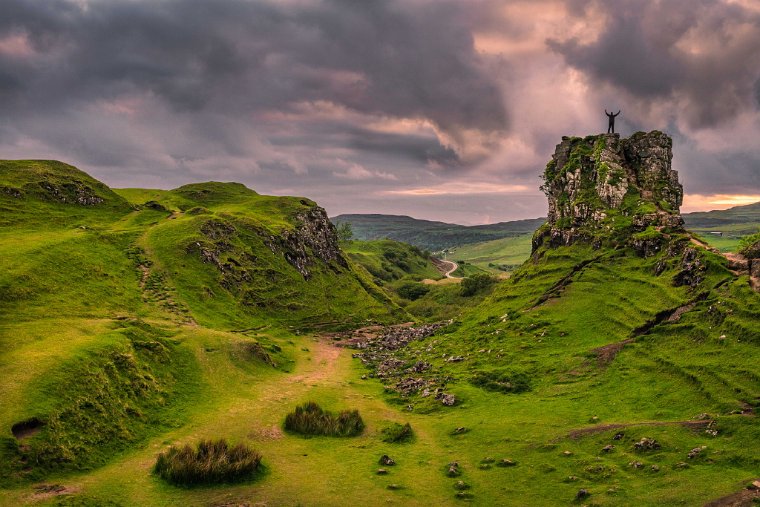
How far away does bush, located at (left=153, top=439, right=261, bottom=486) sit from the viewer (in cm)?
3766

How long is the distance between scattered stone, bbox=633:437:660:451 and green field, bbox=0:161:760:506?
756 mm

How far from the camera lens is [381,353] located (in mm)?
96938

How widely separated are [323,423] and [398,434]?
8758mm

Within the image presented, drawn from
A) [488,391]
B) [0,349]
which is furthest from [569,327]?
[0,349]

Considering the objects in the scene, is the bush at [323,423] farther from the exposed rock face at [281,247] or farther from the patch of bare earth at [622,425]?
the exposed rock face at [281,247]

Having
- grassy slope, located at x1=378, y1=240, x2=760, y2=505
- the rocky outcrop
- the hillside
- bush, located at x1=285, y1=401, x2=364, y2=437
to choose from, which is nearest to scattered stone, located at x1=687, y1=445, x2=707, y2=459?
the hillside

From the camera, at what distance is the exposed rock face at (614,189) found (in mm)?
95906

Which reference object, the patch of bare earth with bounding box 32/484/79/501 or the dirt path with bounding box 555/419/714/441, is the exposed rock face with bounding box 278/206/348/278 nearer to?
the patch of bare earth with bounding box 32/484/79/501

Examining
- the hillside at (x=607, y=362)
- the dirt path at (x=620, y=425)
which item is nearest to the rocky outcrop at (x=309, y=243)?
the hillside at (x=607, y=362)

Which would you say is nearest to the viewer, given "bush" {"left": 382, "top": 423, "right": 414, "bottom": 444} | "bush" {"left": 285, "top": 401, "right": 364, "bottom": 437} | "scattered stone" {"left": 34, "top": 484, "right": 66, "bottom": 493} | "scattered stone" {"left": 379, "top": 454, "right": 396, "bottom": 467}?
"scattered stone" {"left": 34, "top": 484, "right": 66, "bottom": 493}

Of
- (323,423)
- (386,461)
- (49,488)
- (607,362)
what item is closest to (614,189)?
(607,362)

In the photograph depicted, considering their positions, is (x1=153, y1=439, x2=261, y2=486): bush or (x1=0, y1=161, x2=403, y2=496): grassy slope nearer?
(x1=153, y1=439, x2=261, y2=486): bush

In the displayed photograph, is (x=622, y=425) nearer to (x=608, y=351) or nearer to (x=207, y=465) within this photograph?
(x=608, y=351)

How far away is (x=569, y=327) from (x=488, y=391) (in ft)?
71.5
